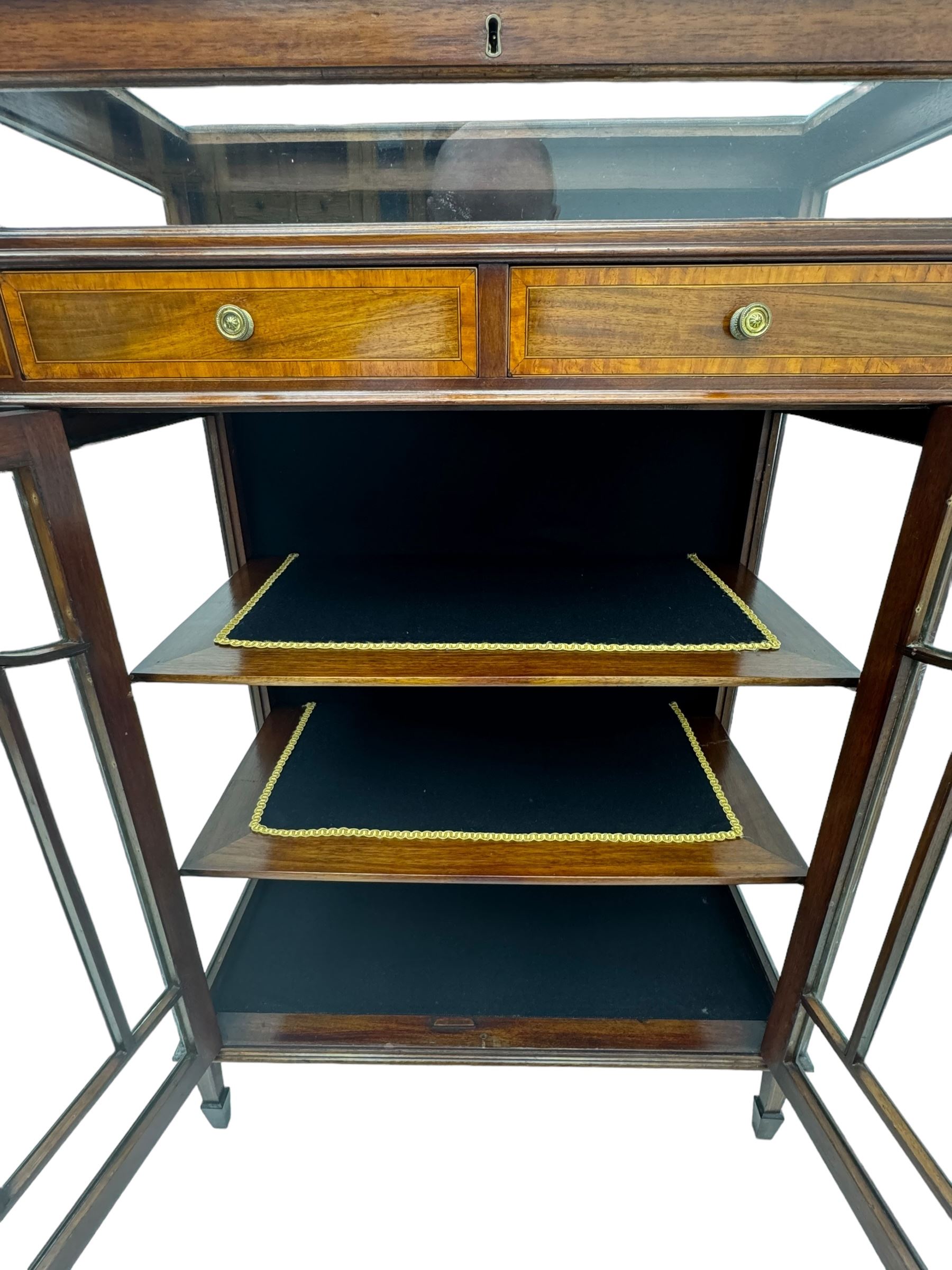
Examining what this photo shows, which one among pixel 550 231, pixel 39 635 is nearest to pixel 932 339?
pixel 550 231

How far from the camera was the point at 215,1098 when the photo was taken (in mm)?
1020

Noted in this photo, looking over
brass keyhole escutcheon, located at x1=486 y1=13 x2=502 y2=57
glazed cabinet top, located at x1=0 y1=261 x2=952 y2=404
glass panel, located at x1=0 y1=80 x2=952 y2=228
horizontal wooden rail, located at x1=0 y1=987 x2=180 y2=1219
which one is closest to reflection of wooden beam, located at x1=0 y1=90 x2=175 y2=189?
glass panel, located at x1=0 y1=80 x2=952 y2=228

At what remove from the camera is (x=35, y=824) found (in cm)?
72

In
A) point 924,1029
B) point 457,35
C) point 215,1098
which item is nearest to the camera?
point 457,35

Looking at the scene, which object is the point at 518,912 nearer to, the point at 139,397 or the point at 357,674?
the point at 357,674

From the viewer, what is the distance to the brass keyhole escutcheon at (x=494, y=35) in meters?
0.57

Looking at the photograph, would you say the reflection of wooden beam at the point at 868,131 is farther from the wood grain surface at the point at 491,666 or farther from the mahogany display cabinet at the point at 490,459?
the wood grain surface at the point at 491,666

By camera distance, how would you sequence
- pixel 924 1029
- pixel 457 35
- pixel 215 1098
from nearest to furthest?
pixel 457 35
pixel 924 1029
pixel 215 1098

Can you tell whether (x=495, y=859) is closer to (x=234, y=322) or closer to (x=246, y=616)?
(x=246, y=616)

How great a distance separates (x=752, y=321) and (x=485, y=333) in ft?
0.77

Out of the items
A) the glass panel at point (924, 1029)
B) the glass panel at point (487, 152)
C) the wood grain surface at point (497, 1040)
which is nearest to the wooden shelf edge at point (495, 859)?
the glass panel at point (924, 1029)

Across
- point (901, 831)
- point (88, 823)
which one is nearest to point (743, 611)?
point (901, 831)

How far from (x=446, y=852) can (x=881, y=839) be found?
1.67ft

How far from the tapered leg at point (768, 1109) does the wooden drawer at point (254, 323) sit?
101cm
